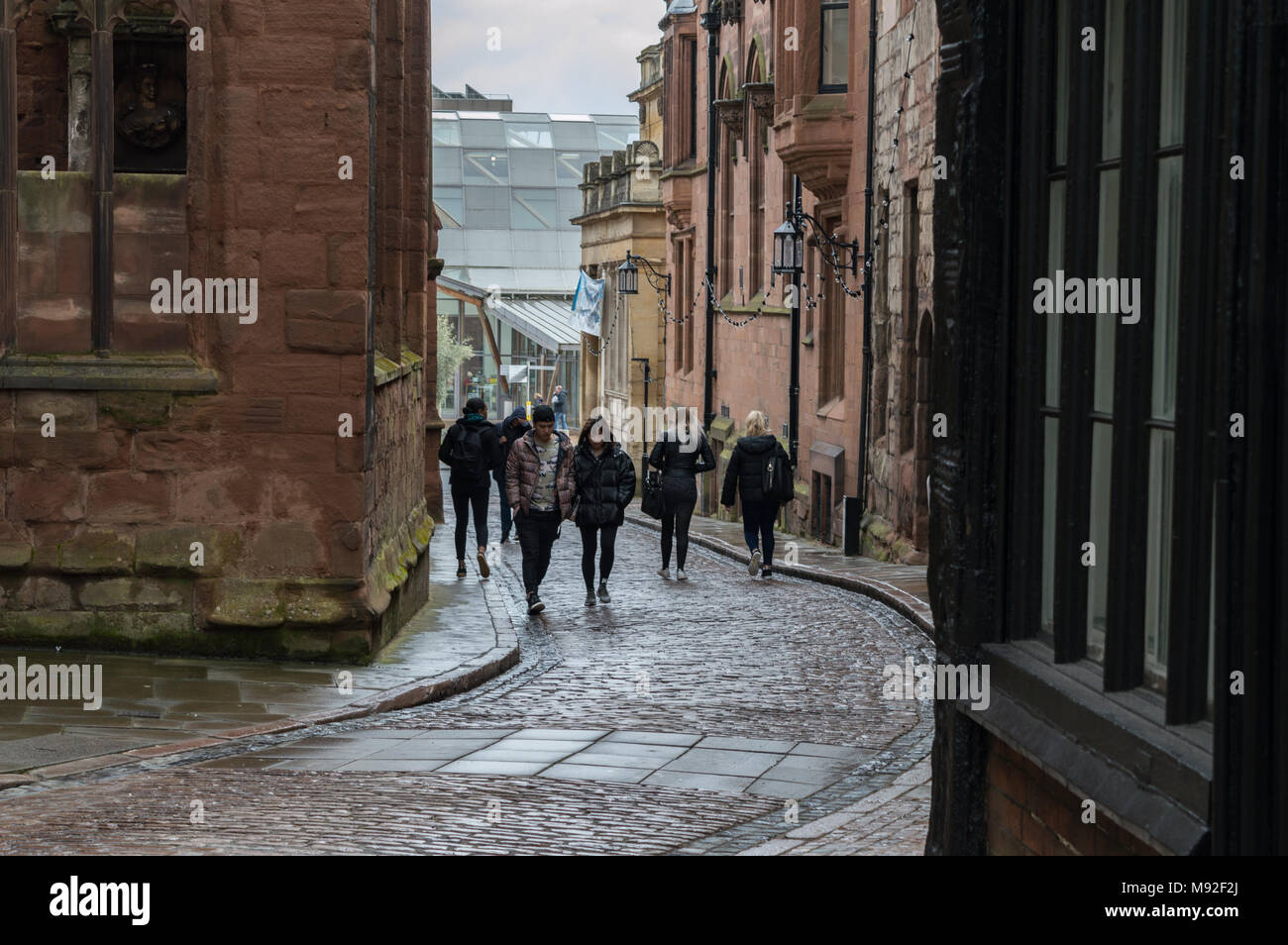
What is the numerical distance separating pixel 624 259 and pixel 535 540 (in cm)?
3584

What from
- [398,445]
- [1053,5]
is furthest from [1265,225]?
[398,445]

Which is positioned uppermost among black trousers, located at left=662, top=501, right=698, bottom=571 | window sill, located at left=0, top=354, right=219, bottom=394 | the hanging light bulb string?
the hanging light bulb string

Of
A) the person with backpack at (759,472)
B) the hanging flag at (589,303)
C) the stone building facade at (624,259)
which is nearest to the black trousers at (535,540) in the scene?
the person with backpack at (759,472)

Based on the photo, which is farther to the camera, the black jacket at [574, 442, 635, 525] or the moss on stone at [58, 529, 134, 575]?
the black jacket at [574, 442, 635, 525]

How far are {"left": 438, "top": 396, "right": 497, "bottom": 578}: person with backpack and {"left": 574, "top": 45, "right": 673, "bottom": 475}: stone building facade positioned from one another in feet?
80.3

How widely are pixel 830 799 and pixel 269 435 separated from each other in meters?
4.98

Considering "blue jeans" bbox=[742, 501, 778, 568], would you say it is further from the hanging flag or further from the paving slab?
the hanging flag

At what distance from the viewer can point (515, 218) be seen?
234 ft

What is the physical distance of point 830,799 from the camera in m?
8.30

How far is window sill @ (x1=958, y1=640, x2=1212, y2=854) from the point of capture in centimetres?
419

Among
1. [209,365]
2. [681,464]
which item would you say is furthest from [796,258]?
[209,365]

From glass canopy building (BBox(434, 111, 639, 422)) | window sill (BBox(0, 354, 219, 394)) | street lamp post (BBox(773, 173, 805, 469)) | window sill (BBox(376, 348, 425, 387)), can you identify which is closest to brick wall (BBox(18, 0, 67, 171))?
window sill (BBox(376, 348, 425, 387))

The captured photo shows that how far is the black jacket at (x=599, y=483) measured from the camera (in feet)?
52.6

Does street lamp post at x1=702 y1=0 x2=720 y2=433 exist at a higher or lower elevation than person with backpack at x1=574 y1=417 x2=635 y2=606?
higher
